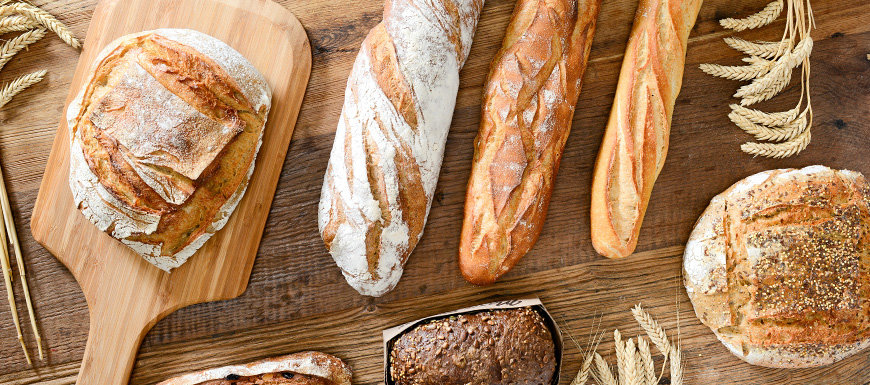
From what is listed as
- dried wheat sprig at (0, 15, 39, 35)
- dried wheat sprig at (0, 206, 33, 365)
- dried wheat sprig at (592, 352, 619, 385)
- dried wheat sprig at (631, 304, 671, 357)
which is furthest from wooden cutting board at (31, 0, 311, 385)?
dried wheat sprig at (631, 304, 671, 357)

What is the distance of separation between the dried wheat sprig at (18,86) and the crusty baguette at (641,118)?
2492 mm

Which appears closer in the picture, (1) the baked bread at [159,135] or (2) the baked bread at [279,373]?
(1) the baked bread at [159,135]

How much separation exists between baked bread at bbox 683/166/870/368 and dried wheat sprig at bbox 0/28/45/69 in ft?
10.1

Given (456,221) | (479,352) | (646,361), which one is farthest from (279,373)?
(646,361)

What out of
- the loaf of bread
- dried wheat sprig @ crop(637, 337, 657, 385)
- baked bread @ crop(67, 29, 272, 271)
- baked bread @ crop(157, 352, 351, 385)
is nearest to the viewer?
baked bread @ crop(67, 29, 272, 271)

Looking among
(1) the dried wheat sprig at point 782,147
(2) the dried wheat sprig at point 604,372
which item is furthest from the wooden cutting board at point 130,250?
(1) the dried wheat sprig at point 782,147

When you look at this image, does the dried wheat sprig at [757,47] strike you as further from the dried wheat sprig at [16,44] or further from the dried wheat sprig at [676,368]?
the dried wheat sprig at [16,44]

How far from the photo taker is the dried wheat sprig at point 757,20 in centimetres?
234

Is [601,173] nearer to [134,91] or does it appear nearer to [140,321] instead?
[134,91]

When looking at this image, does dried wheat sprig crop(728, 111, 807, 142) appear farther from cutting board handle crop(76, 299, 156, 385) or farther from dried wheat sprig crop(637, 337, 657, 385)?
cutting board handle crop(76, 299, 156, 385)

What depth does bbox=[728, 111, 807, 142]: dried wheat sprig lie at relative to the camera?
7.71 ft

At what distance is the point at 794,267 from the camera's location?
2.19 metres

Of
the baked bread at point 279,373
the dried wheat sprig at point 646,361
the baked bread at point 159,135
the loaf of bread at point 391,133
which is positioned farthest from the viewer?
the dried wheat sprig at point 646,361

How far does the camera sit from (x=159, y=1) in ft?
7.41
